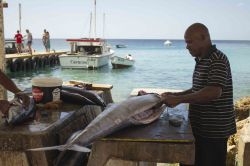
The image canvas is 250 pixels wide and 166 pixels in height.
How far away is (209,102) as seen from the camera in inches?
163

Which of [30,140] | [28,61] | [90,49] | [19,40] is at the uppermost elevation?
[30,140]

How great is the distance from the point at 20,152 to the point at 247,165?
309cm

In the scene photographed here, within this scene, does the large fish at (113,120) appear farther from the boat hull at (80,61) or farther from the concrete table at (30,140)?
the boat hull at (80,61)

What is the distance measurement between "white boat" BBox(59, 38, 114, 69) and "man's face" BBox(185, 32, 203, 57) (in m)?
32.1

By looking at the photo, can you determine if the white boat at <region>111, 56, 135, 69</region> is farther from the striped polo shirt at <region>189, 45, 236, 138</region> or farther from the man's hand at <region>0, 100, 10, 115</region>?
the man's hand at <region>0, 100, 10, 115</region>

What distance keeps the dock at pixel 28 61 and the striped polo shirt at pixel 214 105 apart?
29.7 meters

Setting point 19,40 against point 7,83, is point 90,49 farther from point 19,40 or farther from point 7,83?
point 7,83

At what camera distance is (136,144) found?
130 inches

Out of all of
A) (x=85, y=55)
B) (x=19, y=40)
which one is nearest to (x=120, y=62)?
(x=85, y=55)

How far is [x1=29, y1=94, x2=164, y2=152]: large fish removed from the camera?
337 centimetres

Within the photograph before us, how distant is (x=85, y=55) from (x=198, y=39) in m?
33.2

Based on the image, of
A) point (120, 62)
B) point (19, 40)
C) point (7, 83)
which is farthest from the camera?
point (120, 62)

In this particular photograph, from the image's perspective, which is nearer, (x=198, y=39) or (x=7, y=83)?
(x=198, y=39)

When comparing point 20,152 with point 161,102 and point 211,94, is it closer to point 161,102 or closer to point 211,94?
point 161,102
